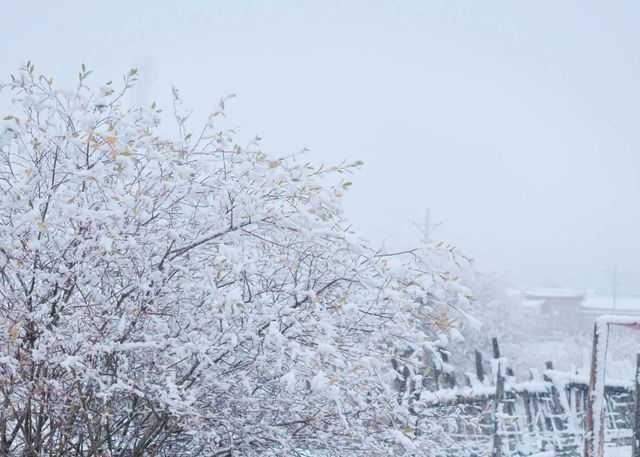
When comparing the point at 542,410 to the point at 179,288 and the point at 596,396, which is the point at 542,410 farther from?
the point at 179,288

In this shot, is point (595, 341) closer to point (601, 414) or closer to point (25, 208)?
point (601, 414)

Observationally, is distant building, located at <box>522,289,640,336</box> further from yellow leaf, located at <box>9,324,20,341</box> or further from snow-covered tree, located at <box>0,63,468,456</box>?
yellow leaf, located at <box>9,324,20,341</box>

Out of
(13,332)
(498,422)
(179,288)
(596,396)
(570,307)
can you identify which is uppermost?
(570,307)

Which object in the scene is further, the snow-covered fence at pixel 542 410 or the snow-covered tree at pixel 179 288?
the snow-covered fence at pixel 542 410

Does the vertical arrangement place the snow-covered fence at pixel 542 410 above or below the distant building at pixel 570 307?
below

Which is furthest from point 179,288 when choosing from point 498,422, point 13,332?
point 498,422

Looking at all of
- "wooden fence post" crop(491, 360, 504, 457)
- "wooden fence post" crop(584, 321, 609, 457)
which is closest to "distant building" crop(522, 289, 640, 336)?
"wooden fence post" crop(491, 360, 504, 457)

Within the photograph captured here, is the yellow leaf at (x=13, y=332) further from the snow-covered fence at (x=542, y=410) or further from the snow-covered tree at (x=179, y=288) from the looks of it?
the snow-covered fence at (x=542, y=410)

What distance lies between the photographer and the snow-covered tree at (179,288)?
132 inches

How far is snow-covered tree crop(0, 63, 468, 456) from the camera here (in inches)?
132

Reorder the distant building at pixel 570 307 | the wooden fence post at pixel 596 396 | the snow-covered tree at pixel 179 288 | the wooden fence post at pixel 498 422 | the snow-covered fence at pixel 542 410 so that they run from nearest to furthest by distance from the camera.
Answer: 1. the snow-covered tree at pixel 179 288
2. the wooden fence post at pixel 596 396
3. the wooden fence post at pixel 498 422
4. the snow-covered fence at pixel 542 410
5. the distant building at pixel 570 307

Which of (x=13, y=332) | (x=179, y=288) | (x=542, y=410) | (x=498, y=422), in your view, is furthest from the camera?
(x=542, y=410)

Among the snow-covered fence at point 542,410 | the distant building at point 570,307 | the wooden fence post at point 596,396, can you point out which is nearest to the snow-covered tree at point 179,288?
the wooden fence post at point 596,396

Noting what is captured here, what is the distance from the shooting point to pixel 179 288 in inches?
142
